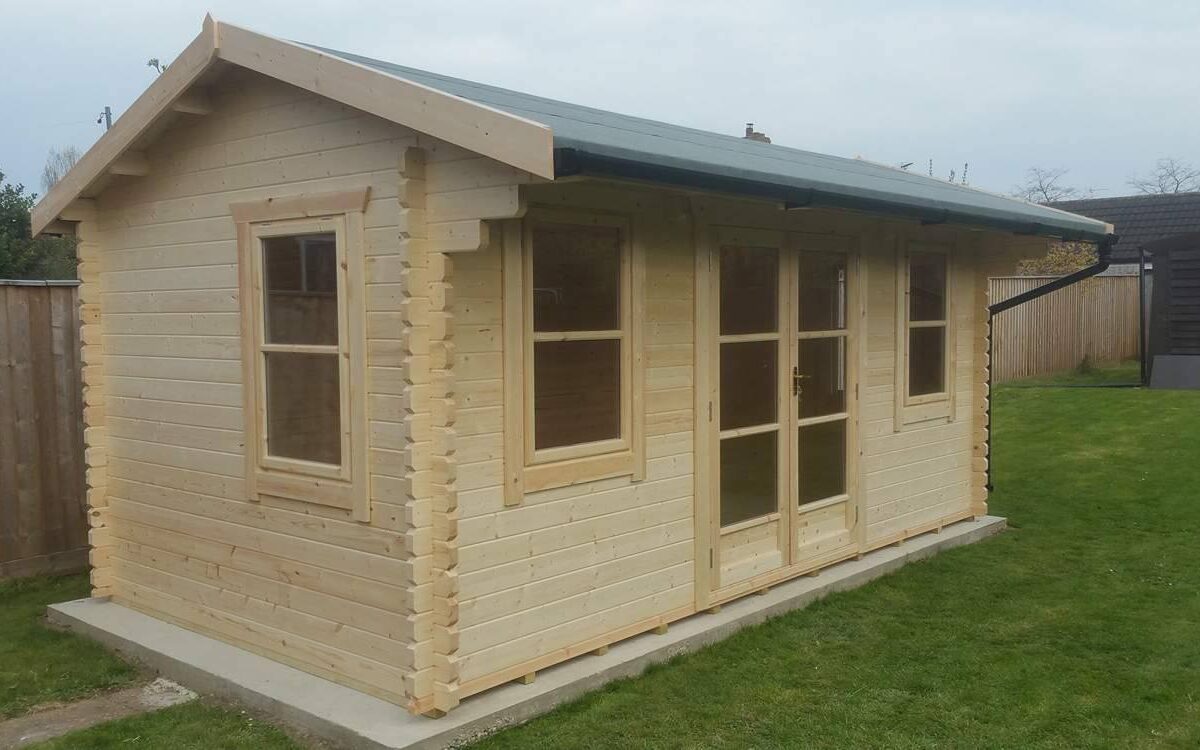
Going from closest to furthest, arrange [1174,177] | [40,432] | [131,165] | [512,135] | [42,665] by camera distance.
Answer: [512,135] → [42,665] → [131,165] → [40,432] → [1174,177]

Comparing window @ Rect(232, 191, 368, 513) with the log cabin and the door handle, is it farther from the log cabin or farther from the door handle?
the door handle

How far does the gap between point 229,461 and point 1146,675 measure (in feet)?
14.8

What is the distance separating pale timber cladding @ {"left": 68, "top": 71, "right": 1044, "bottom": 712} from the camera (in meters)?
4.25

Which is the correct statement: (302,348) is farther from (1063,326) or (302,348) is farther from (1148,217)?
(1148,217)

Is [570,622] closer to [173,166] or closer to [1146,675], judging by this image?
[1146,675]

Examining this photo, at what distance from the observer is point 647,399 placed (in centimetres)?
520

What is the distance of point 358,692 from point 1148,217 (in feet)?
82.9

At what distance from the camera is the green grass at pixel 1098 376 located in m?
17.3

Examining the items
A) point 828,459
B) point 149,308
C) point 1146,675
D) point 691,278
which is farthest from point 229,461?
point 1146,675

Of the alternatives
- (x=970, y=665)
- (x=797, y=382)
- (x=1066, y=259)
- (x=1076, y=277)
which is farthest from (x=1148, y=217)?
(x=970, y=665)

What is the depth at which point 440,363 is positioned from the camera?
166 inches

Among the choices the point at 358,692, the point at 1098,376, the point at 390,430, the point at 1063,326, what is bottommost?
the point at 358,692

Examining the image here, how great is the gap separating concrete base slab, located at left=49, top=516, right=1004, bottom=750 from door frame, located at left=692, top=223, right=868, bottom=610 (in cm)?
17

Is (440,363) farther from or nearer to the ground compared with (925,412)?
farther from the ground
